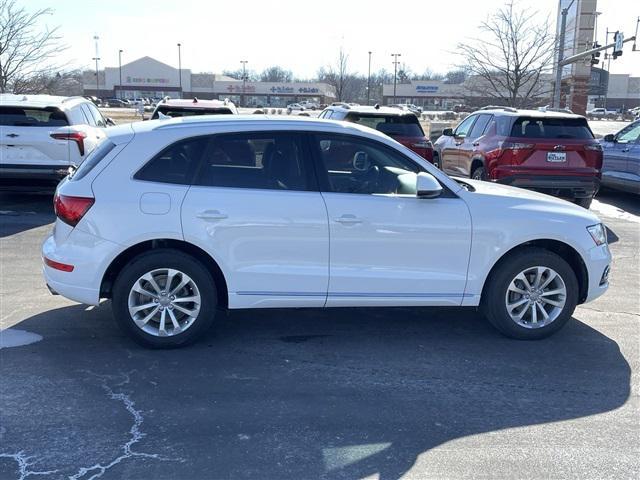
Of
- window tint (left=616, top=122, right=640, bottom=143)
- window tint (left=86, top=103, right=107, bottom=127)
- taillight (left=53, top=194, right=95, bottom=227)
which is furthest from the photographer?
window tint (left=616, top=122, right=640, bottom=143)

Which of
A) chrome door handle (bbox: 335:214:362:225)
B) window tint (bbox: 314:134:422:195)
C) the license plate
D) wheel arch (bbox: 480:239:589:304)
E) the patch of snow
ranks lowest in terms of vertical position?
the patch of snow

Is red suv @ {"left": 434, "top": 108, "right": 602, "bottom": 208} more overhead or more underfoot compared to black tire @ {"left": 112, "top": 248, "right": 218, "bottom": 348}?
more overhead

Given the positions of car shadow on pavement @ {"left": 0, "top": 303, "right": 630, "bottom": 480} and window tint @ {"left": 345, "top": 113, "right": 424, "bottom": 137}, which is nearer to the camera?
car shadow on pavement @ {"left": 0, "top": 303, "right": 630, "bottom": 480}

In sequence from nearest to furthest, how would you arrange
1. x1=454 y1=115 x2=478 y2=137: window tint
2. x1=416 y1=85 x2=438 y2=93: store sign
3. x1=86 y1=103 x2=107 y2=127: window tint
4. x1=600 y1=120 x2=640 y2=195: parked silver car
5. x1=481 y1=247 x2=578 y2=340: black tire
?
x1=481 y1=247 x2=578 y2=340: black tire, x1=86 y1=103 x2=107 y2=127: window tint, x1=600 y1=120 x2=640 y2=195: parked silver car, x1=454 y1=115 x2=478 y2=137: window tint, x1=416 y1=85 x2=438 y2=93: store sign

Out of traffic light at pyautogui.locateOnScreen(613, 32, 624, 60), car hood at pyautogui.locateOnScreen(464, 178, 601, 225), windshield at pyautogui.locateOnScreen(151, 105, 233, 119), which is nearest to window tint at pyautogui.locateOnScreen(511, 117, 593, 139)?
windshield at pyautogui.locateOnScreen(151, 105, 233, 119)

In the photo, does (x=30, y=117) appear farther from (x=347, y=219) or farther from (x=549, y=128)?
(x=549, y=128)

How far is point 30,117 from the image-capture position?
991 centimetres

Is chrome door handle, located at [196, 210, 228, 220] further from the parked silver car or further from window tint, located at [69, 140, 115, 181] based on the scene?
the parked silver car

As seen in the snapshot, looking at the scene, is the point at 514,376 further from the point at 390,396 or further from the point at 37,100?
the point at 37,100

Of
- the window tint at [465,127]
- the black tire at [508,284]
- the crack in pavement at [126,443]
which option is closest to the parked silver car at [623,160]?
the window tint at [465,127]

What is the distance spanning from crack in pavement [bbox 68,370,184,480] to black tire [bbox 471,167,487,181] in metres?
8.15

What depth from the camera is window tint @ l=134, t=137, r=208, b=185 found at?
4820 mm

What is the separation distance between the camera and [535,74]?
27.7 meters

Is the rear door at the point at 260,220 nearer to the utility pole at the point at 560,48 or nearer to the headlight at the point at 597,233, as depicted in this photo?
the headlight at the point at 597,233
